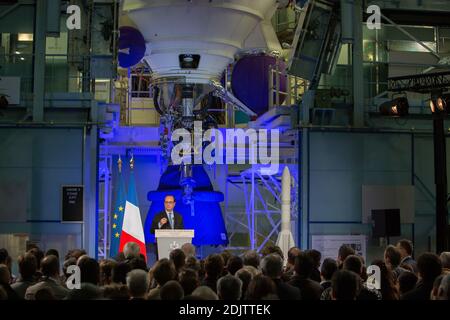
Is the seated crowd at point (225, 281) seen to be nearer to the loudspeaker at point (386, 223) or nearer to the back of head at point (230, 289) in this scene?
the back of head at point (230, 289)

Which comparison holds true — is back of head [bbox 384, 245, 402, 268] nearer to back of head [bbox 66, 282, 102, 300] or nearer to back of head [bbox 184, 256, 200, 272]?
back of head [bbox 184, 256, 200, 272]

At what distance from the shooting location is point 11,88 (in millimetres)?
14219

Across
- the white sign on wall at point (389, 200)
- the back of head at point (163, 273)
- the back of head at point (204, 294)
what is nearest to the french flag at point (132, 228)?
the white sign on wall at point (389, 200)

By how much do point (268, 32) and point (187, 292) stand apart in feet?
35.7

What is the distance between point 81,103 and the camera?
14250 millimetres

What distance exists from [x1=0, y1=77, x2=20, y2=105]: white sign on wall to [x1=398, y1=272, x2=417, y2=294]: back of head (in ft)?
30.0

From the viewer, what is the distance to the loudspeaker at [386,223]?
1409 centimetres

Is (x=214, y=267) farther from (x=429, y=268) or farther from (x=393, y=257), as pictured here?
(x=393, y=257)

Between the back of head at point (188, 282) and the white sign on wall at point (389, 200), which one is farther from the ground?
the white sign on wall at point (389, 200)

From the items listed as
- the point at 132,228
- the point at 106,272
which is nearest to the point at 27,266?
the point at 106,272

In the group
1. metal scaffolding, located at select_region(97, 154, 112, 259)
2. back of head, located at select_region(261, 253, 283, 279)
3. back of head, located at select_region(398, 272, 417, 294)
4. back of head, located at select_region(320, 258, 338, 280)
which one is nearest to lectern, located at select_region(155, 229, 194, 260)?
metal scaffolding, located at select_region(97, 154, 112, 259)

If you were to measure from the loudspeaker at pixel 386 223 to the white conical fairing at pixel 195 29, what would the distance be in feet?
15.1

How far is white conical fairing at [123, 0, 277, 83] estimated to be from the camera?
566 inches

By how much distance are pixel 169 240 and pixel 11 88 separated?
166 inches
